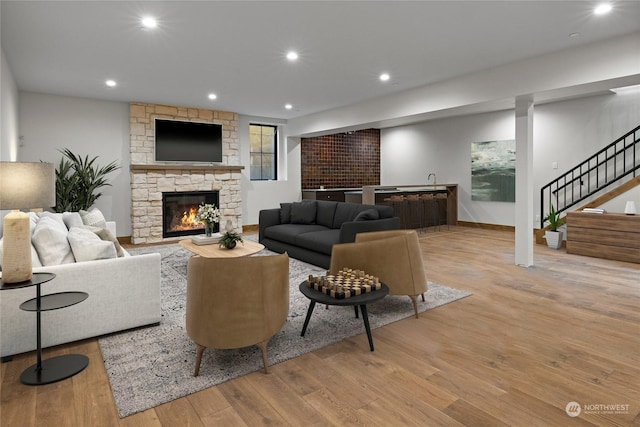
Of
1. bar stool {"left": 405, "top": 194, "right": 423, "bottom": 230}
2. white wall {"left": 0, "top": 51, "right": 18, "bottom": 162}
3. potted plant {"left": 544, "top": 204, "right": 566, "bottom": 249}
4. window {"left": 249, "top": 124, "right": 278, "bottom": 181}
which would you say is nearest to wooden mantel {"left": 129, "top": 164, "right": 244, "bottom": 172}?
window {"left": 249, "top": 124, "right": 278, "bottom": 181}

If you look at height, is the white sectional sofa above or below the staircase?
below

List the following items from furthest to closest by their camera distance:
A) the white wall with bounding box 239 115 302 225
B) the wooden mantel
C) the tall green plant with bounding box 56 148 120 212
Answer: the white wall with bounding box 239 115 302 225 → the wooden mantel → the tall green plant with bounding box 56 148 120 212

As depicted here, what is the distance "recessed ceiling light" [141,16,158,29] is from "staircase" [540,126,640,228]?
6.78m

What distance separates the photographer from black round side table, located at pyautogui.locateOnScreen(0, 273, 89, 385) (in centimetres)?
224

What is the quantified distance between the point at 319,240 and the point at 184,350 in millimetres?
2553

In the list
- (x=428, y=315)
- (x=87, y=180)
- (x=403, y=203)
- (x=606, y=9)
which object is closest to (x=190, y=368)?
(x=428, y=315)

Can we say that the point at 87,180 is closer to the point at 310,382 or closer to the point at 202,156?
the point at 202,156

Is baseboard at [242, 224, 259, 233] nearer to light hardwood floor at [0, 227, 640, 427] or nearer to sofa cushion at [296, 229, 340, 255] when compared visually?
sofa cushion at [296, 229, 340, 255]

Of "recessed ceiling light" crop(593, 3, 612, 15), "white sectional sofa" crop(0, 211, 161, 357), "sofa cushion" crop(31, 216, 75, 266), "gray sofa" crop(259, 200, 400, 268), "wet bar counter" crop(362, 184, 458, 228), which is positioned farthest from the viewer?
"wet bar counter" crop(362, 184, 458, 228)

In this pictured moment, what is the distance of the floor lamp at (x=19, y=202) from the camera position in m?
2.15

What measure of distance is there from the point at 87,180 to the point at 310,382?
19.0ft

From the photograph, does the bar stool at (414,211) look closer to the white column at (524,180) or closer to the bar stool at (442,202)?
the bar stool at (442,202)

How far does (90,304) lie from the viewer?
2.80m

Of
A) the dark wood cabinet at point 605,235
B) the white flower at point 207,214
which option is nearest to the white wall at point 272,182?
the white flower at point 207,214
